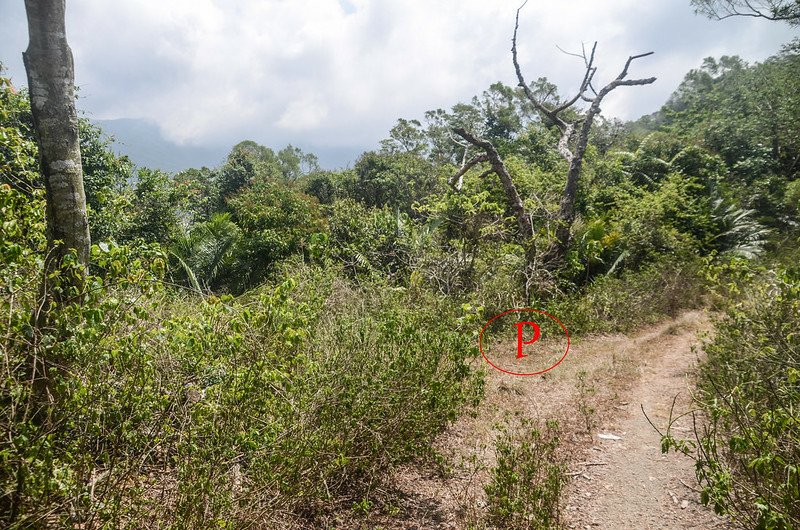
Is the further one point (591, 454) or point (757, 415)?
point (591, 454)

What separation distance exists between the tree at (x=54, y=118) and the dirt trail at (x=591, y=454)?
2.71 metres

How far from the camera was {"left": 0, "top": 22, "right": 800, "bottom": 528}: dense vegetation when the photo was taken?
2.26 metres

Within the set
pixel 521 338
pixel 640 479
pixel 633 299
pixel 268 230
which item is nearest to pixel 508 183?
pixel 633 299

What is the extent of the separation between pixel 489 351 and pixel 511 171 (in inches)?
348

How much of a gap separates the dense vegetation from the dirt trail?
1.00 feet

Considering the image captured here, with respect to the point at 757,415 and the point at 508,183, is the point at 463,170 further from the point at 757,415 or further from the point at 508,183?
the point at 757,415

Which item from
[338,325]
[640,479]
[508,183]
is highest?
[508,183]

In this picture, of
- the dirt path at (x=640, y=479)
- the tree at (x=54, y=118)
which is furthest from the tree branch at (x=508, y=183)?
the tree at (x=54, y=118)

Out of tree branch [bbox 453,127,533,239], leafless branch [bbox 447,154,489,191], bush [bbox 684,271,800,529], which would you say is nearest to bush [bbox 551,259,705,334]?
tree branch [bbox 453,127,533,239]

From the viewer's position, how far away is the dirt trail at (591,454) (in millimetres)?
3502

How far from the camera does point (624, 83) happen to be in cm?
1222

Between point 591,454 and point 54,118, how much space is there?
17.2 ft

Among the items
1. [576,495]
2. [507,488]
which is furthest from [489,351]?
[507,488]

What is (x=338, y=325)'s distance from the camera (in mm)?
4629
